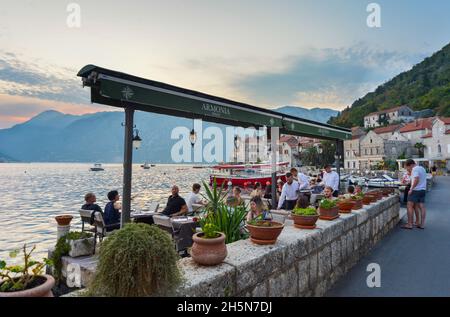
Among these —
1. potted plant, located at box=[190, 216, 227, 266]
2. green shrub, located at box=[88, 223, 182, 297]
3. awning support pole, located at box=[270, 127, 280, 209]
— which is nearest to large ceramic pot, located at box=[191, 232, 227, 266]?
potted plant, located at box=[190, 216, 227, 266]

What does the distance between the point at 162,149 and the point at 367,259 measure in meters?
165

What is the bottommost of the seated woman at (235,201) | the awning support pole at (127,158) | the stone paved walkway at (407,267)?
the stone paved walkway at (407,267)

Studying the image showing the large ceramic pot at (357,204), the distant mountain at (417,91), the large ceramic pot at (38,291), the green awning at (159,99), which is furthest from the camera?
the distant mountain at (417,91)

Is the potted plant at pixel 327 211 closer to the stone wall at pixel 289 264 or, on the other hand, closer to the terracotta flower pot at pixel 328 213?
the terracotta flower pot at pixel 328 213

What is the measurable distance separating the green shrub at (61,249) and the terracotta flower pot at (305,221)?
11.6 ft

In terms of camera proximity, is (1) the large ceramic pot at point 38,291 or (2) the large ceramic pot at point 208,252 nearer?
(1) the large ceramic pot at point 38,291

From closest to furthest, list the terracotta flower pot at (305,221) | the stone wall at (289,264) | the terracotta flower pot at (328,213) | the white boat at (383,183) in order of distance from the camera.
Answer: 1. the stone wall at (289,264)
2. the terracotta flower pot at (305,221)
3. the terracotta flower pot at (328,213)
4. the white boat at (383,183)

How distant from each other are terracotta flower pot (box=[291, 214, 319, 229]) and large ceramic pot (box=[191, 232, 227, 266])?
64.9 inches

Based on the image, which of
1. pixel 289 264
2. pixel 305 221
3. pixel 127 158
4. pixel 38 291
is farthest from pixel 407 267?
pixel 38 291

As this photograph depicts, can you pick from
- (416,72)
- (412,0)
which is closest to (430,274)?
(412,0)

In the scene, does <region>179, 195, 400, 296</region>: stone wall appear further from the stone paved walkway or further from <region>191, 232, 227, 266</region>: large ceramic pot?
the stone paved walkway

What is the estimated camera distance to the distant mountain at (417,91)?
8906 cm

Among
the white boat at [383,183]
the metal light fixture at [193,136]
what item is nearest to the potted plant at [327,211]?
the metal light fixture at [193,136]
